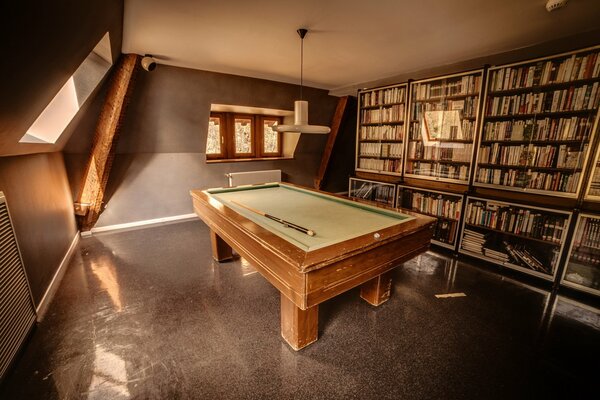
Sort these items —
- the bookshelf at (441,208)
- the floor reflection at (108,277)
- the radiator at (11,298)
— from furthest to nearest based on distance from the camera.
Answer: the bookshelf at (441,208) → the floor reflection at (108,277) → the radiator at (11,298)

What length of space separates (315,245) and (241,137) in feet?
13.9

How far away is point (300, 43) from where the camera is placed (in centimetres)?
288

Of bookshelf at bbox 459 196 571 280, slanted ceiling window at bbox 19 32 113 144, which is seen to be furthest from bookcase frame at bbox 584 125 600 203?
slanted ceiling window at bbox 19 32 113 144

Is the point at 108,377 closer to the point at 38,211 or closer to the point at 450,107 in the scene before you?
the point at 38,211

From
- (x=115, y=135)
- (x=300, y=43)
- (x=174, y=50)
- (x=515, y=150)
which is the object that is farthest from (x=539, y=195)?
(x=115, y=135)

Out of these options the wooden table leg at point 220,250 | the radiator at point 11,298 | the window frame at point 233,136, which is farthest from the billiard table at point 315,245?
the window frame at point 233,136

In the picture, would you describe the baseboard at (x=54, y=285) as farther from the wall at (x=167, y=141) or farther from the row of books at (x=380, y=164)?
the row of books at (x=380, y=164)

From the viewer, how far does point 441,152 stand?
11.7 ft

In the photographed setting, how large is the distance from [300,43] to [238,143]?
2716 mm

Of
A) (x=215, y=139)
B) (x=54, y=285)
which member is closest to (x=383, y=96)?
(x=215, y=139)

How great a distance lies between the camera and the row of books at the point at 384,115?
13.3 ft

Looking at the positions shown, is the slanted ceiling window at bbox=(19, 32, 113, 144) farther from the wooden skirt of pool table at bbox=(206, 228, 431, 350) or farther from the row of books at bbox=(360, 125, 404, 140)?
the row of books at bbox=(360, 125, 404, 140)

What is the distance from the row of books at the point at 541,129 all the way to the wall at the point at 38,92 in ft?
12.8

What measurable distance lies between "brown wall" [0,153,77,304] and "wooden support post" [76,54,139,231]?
0.37 m
